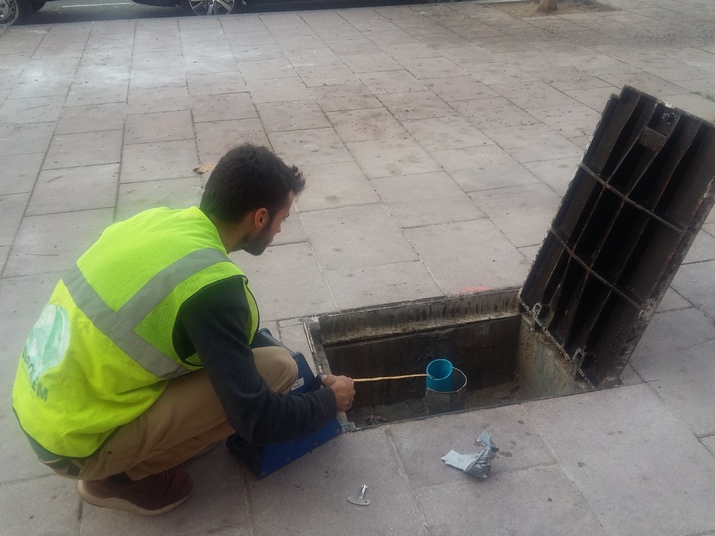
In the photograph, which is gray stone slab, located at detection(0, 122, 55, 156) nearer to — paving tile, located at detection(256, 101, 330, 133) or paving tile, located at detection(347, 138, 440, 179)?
paving tile, located at detection(256, 101, 330, 133)

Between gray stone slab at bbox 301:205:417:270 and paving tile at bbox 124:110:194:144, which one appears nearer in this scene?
gray stone slab at bbox 301:205:417:270

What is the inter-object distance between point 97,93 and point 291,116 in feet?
7.74

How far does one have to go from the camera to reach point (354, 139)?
6160mm

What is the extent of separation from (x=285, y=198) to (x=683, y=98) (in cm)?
614

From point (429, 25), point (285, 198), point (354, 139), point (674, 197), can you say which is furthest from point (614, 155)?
point (429, 25)

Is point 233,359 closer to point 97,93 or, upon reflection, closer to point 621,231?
point 621,231

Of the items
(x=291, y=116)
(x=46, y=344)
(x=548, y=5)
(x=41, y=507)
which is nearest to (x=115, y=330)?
(x=46, y=344)

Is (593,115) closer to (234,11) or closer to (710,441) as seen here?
(710,441)

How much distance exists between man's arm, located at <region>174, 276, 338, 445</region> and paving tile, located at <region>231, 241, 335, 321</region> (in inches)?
58.2

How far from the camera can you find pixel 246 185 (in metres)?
2.20

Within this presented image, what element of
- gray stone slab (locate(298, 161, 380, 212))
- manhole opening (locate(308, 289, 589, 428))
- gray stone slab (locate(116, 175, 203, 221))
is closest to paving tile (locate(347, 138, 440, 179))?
gray stone slab (locate(298, 161, 380, 212))

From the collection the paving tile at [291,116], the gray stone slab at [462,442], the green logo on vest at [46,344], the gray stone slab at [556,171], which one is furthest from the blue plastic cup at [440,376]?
the paving tile at [291,116]

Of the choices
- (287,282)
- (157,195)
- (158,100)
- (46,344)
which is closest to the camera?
(46,344)

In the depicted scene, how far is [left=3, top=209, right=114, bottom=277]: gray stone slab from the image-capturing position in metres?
4.23
